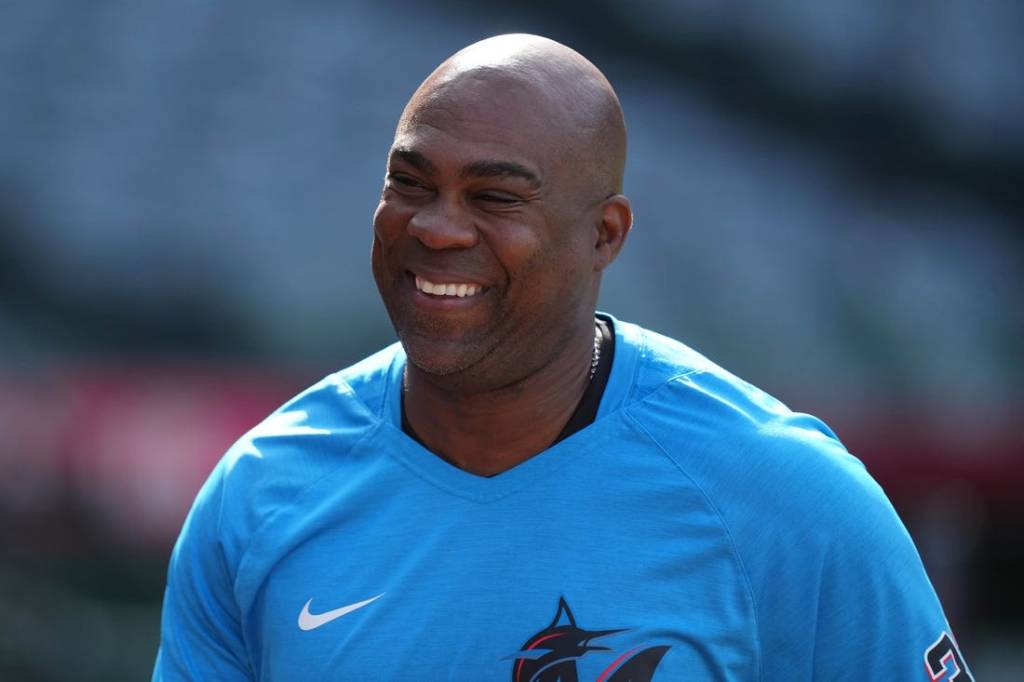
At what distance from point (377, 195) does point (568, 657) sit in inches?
284

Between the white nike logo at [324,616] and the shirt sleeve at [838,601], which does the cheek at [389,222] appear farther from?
→ the shirt sleeve at [838,601]

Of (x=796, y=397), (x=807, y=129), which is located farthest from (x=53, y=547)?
(x=807, y=129)

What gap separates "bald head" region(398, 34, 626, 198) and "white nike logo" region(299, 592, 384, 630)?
0.66m

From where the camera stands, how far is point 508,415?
6.99 feet

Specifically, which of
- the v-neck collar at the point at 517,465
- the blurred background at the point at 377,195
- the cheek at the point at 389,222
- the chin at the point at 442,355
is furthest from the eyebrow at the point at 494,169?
the blurred background at the point at 377,195

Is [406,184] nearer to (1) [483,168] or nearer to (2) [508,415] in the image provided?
(1) [483,168]

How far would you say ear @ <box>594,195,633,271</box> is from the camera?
7.09 ft

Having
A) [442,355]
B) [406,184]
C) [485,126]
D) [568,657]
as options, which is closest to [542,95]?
[485,126]

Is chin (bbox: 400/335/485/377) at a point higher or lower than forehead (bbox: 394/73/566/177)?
lower

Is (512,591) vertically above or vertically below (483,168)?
below

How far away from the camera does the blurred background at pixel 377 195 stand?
6.66m

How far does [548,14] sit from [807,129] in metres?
1.76

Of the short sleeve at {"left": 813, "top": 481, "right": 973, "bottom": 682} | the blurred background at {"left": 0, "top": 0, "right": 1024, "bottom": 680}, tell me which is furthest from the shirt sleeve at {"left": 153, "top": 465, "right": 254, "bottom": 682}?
the blurred background at {"left": 0, "top": 0, "right": 1024, "bottom": 680}

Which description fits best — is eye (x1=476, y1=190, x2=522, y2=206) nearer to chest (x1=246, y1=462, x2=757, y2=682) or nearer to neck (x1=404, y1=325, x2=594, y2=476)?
neck (x1=404, y1=325, x2=594, y2=476)
